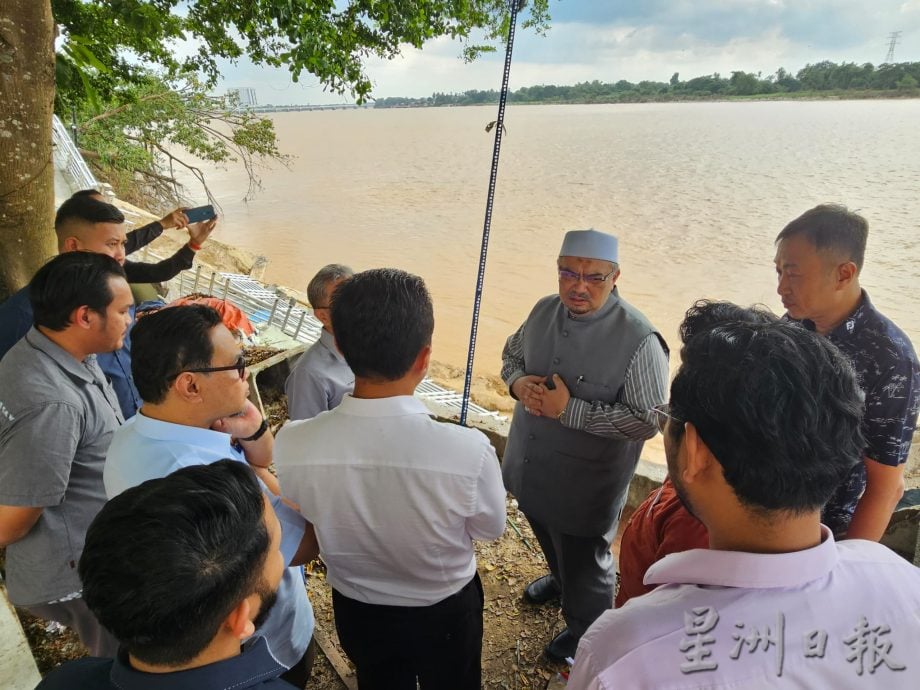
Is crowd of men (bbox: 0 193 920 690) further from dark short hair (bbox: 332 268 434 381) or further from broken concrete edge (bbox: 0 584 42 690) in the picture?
broken concrete edge (bbox: 0 584 42 690)

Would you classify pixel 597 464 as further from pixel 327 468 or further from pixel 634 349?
pixel 327 468

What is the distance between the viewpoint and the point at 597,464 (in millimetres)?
2279

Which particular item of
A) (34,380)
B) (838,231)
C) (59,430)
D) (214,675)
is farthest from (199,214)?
(838,231)

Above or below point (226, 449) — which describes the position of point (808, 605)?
above

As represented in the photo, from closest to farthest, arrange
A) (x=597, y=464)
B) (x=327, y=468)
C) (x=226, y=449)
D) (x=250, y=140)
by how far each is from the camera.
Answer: (x=327, y=468) → (x=226, y=449) → (x=597, y=464) → (x=250, y=140)

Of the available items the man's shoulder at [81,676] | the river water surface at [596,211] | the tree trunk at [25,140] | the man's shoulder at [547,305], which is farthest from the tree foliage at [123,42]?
the river water surface at [596,211]

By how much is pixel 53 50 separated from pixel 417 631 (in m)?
3.19

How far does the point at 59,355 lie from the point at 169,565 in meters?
1.32

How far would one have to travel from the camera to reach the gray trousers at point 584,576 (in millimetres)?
2338

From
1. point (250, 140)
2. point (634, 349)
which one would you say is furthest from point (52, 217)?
point (250, 140)

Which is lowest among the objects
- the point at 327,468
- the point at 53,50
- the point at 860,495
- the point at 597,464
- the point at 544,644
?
the point at 544,644

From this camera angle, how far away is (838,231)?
5.78ft

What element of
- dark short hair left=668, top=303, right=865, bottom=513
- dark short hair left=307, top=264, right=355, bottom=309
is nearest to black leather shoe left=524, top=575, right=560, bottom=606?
dark short hair left=307, top=264, right=355, bottom=309

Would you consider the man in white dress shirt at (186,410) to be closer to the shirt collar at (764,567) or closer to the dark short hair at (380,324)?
the dark short hair at (380,324)
